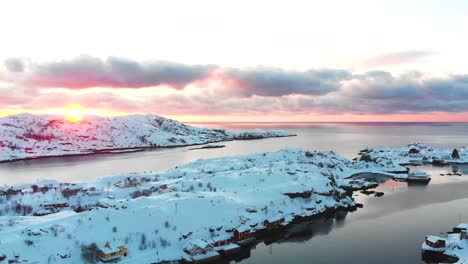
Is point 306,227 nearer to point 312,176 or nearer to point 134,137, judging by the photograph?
point 312,176

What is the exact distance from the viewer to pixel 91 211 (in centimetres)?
3372

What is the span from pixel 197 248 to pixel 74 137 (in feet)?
424

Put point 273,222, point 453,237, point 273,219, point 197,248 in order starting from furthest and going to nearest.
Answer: point 273,219 → point 273,222 → point 453,237 → point 197,248

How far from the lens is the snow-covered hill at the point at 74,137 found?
406ft

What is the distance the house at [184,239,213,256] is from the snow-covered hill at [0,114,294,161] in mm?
97507

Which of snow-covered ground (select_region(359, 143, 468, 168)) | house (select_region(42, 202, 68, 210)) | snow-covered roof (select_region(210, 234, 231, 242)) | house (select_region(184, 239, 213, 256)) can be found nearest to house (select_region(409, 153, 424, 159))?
snow-covered ground (select_region(359, 143, 468, 168))

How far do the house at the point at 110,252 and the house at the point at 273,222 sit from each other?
1478 centimetres

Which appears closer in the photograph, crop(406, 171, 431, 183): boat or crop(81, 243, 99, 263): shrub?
crop(81, 243, 99, 263): shrub

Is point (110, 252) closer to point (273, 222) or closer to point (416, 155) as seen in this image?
point (273, 222)

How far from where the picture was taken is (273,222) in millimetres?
38594

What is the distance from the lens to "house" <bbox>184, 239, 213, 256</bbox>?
30.3 m

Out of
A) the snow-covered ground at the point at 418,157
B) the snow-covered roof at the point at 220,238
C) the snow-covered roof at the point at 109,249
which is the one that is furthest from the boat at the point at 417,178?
the snow-covered roof at the point at 109,249

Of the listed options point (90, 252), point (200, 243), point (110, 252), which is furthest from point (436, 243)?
point (90, 252)

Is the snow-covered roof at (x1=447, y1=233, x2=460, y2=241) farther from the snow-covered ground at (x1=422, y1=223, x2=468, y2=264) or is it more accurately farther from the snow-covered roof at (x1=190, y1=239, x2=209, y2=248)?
the snow-covered roof at (x1=190, y1=239, x2=209, y2=248)
